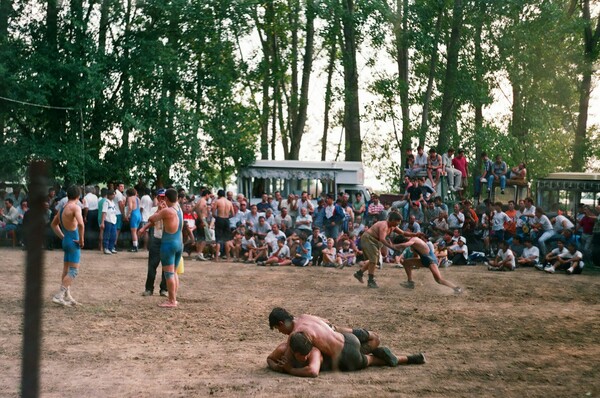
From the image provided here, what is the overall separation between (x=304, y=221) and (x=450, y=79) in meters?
15.6

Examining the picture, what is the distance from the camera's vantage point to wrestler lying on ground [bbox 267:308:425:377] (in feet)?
29.0

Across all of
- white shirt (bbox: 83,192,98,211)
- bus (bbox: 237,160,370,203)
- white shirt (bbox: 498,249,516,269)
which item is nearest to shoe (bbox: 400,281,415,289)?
white shirt (bbox: 498,249,516,269)

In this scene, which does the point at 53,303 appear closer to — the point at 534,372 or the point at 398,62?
the point at 534,372

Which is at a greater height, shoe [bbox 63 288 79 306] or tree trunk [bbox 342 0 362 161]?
tree trunk [bbox 342 0 362 161]

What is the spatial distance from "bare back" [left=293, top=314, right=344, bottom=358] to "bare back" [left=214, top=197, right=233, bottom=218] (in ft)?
47.7

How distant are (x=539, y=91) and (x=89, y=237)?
24.3 m

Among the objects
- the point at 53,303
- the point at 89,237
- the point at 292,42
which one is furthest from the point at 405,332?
the point at 292,42

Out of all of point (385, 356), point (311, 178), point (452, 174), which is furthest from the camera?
point (311, 178)

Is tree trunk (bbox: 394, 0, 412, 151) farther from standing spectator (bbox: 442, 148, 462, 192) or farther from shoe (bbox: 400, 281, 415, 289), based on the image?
shoe (bbox: 400, 281, 415, 289)

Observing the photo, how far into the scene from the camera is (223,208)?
23.5 meters

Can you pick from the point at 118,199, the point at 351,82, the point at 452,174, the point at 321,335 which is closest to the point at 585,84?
the point at 351,82

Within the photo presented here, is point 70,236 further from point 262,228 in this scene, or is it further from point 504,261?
point 504,261

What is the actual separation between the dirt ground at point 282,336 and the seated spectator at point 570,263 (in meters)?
1.22

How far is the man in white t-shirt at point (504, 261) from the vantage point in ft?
72.8
